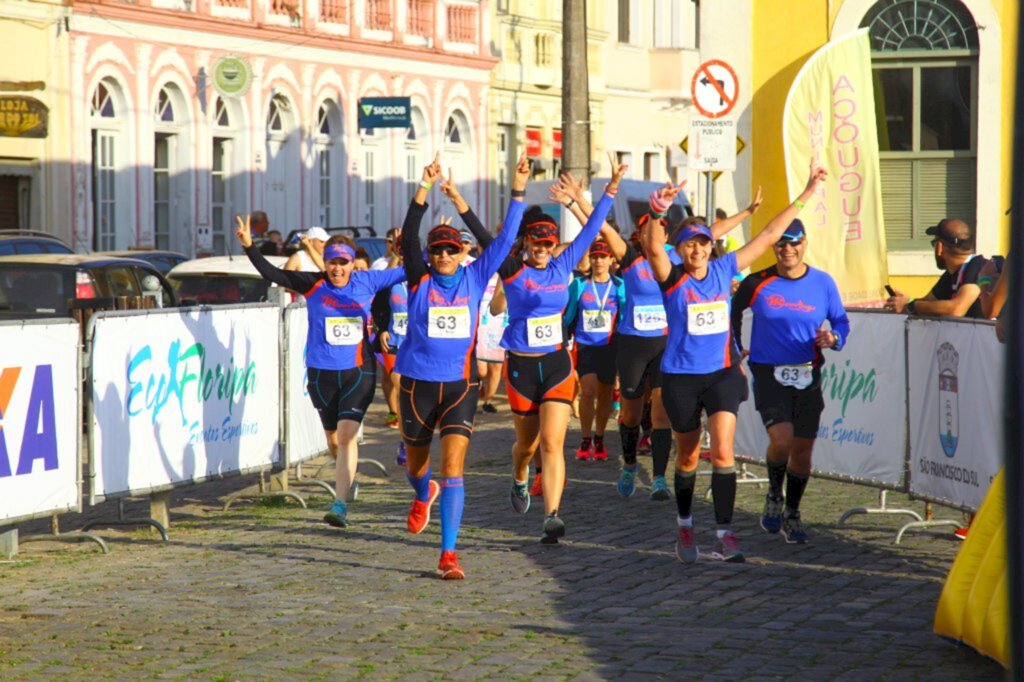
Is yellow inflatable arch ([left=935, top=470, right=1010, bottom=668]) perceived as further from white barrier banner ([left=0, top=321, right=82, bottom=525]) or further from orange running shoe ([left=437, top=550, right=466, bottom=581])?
white barrier banner ([left=0, top=321, right=82, bottom=525])

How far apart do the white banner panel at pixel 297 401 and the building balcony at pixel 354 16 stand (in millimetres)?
21938

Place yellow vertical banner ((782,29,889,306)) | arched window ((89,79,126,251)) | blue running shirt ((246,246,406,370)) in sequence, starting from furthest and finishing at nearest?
arched window ((89,79,126,251)), yellow vertical banner ((782,29,889,306)), blue running shirt ((246,246,406,370))

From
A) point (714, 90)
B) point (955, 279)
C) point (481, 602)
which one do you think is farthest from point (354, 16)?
point (481, 602)

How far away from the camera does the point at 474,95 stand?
151ft

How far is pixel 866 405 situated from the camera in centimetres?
1170

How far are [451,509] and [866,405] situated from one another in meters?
3.71

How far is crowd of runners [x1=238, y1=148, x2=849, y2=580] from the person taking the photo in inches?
367

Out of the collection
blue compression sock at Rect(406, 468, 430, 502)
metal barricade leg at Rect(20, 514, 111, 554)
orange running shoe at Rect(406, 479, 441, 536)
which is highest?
blue compression sock at Rect(406, 468, 430, 502)

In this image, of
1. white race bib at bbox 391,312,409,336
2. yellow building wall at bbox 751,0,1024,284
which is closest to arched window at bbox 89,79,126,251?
yellow building wall at bbox 751,0,1024,284

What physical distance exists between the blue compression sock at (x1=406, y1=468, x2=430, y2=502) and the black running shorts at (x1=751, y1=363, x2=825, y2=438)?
1956 millimetres

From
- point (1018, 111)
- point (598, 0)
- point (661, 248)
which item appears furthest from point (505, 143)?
point (1018, 111)

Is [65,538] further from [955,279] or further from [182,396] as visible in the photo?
[955,279]

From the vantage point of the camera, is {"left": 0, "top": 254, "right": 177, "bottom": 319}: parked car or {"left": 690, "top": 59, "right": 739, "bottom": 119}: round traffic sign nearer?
{"left": 690, "top": 59, "right": 739, "bottom": 119}: round traffic sign

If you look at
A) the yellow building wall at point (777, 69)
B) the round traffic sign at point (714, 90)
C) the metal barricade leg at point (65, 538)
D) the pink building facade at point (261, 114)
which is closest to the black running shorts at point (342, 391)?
the metal barricade leg at point (65, 538)
